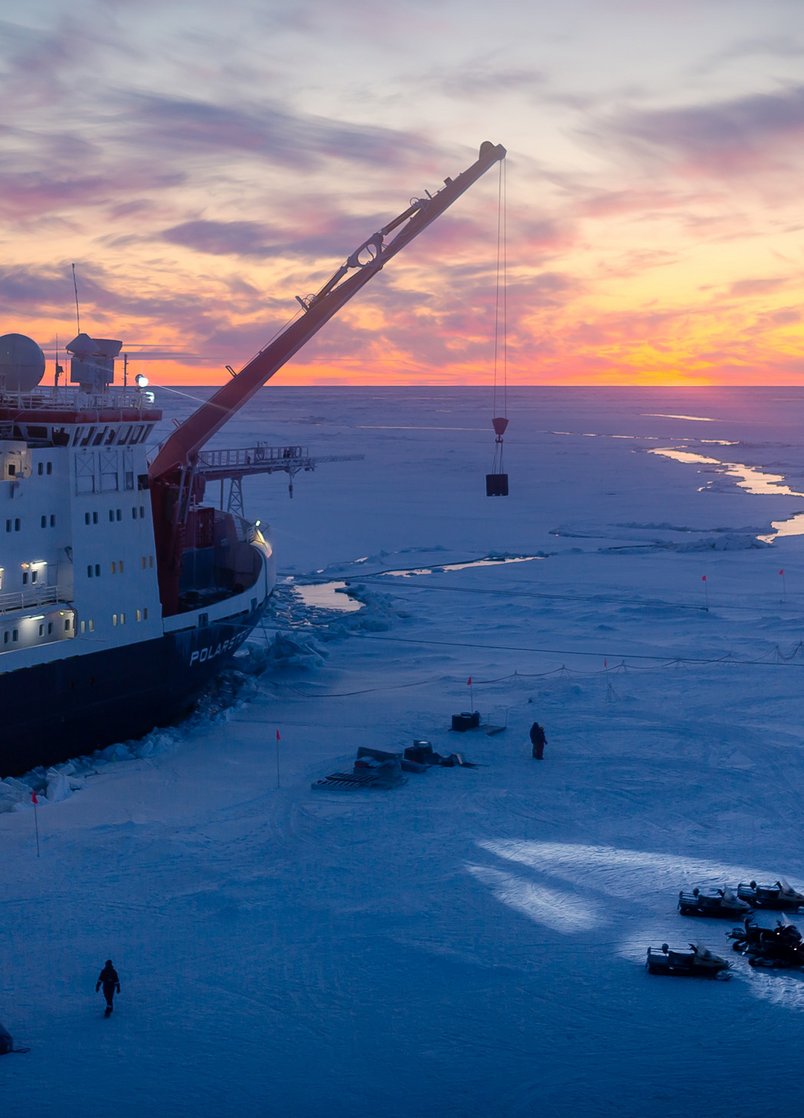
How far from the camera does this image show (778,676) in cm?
2781

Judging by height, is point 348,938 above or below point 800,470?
below

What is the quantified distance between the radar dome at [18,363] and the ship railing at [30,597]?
598cm

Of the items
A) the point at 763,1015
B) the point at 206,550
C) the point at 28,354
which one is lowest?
the point at 763,1015

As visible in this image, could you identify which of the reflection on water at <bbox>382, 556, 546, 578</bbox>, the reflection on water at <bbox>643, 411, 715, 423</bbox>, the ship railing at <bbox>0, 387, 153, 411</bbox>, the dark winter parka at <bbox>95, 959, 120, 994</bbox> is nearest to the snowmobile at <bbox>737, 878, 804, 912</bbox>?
the dark winter parka at <bbox>95, 959, 120, 994</bbox>

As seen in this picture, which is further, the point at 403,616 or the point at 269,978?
the point at 403,616

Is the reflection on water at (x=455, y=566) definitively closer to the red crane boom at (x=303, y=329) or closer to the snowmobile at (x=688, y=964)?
the red crane boom at (x=303, y=329)

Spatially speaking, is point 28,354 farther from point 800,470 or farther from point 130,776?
point 800,470

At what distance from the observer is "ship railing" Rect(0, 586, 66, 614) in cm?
2220

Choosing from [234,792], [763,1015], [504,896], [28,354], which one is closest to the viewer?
[763,1015]

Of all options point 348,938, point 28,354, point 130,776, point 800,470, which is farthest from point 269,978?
point 800,470

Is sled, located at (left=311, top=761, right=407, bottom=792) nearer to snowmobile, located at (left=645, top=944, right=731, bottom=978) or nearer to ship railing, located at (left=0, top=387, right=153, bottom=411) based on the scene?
snowmobile, located at (left=645, top=944, right=731, bottom=978)

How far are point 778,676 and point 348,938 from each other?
54.8ft

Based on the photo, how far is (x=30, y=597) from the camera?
22734 millimetres

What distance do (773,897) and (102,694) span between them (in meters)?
14.6
